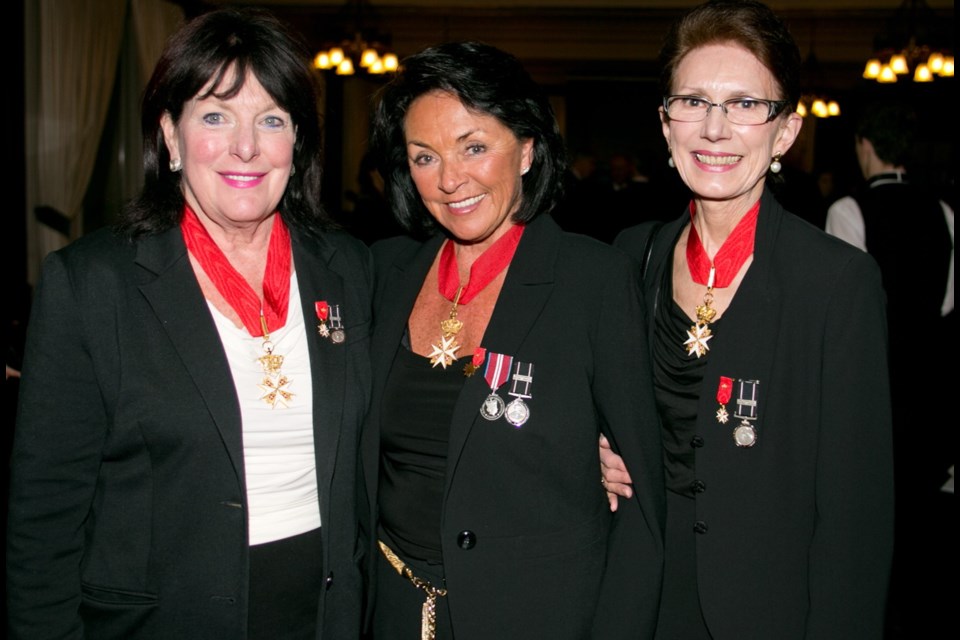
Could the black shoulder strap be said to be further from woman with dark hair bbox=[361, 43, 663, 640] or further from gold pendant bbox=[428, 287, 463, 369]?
gold pendant bbox=[428, 287, 463, 369]

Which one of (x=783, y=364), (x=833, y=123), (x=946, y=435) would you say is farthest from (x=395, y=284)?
(x=833, y=123)

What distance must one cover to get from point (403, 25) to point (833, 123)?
7618 mm

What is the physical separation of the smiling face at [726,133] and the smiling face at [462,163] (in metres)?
0.43

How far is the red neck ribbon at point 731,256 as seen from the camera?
1.91 metres

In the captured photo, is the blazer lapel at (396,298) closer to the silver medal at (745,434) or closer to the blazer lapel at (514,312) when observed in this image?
the blazer lapel at (514,312)


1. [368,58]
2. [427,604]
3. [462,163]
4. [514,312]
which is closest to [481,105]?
[462,163]

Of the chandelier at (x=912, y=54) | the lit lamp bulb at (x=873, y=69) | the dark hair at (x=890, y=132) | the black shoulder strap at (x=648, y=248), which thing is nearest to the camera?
the black shoulder strap at (x=648, y=248)

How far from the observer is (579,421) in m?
1.83

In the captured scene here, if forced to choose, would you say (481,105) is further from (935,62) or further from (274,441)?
(935,62)

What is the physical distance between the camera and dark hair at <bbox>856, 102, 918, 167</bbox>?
392 cm

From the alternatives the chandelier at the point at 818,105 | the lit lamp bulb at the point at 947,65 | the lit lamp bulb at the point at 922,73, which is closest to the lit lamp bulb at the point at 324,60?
the chandelier at the point at 818,105

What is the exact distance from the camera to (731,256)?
6.32 feet

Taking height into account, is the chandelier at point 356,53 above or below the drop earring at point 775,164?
above

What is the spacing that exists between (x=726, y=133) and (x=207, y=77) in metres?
1.19
